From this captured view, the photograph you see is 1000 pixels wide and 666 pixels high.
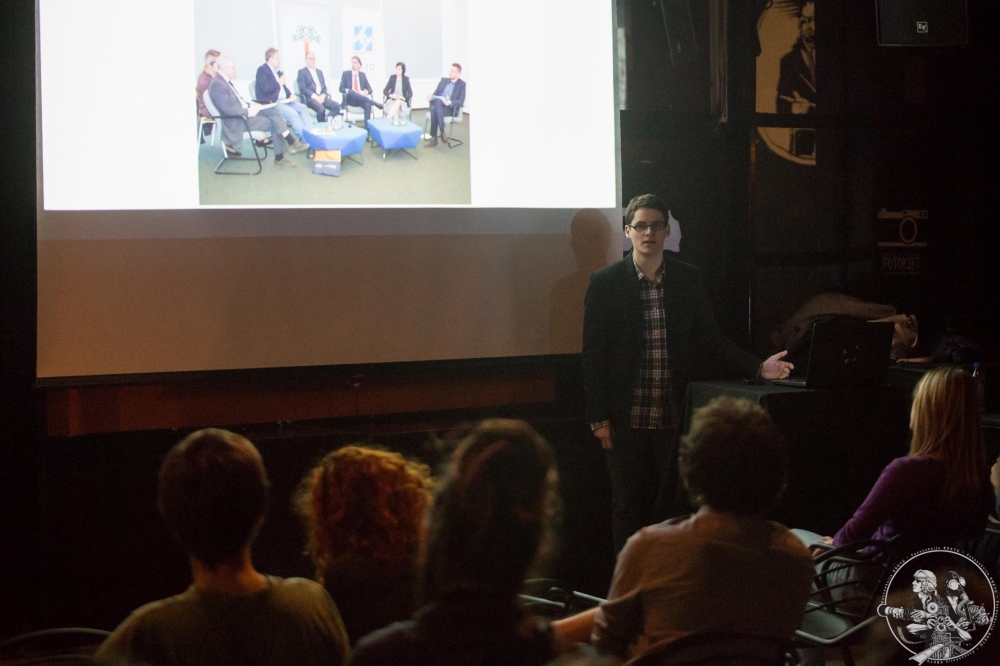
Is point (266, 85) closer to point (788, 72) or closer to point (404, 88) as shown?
point (404, 88)

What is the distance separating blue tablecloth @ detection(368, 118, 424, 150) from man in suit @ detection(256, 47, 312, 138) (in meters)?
0.29

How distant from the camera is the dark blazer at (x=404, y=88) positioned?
3.35 meters

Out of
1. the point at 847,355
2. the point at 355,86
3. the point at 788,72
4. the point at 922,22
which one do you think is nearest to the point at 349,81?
the point at 355,86

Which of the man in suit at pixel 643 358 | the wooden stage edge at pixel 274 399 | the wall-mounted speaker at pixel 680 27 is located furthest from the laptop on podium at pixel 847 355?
the wall-mounted speaker at pixel 680 27

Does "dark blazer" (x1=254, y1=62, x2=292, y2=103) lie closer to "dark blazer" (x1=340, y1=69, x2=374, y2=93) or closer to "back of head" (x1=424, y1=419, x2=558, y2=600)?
"dark blazer" (x1=340, y1=69, x2=374, y2=93)

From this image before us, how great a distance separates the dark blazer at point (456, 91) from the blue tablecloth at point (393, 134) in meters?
0.19

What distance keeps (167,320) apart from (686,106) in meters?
2.59

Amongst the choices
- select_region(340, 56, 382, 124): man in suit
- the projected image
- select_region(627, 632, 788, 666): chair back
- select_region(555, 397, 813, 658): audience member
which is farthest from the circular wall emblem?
select_region(340, 56, 382, 124): man in suit

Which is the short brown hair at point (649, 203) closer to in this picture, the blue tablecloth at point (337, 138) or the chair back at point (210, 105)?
Result: the blue tablecloth at point (337, 138)

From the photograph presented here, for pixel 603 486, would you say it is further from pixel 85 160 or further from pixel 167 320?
pixel 85 160

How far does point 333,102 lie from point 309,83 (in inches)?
4.5

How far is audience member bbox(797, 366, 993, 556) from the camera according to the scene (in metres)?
2.07

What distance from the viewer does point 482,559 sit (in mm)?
1084

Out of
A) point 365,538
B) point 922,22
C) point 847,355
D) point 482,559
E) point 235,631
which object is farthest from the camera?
point 922,22
